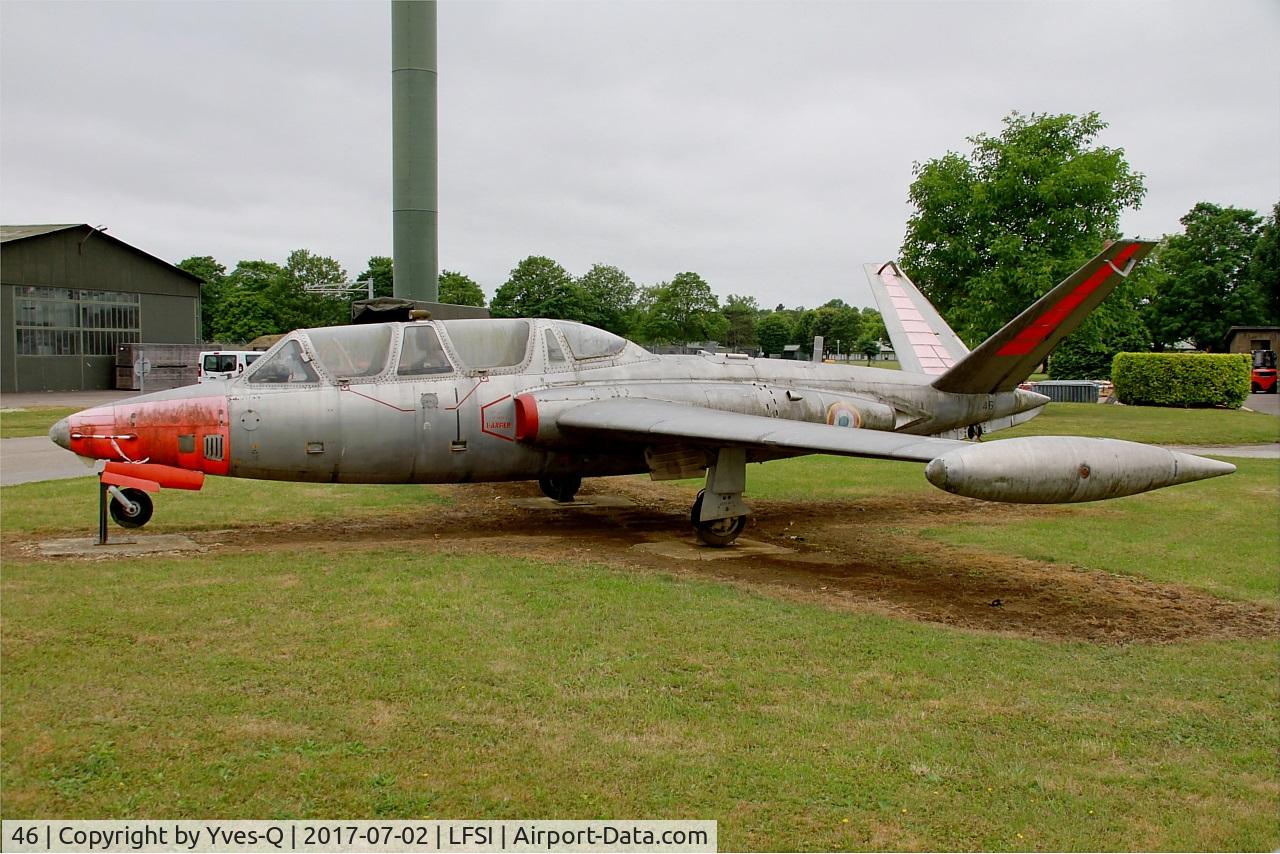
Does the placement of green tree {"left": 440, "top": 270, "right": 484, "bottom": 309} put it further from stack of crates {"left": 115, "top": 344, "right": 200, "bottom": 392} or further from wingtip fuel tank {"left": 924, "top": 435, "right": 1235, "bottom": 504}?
wingtip fuel tank {"left": 924, "top": 435, "right": 1235, "bottom": 504}

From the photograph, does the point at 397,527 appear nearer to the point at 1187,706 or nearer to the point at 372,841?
the point at 372,841

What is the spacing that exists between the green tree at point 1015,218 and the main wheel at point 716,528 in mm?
25945

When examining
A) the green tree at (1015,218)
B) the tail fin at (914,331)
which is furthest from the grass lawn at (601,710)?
the green tree at (1015,218)

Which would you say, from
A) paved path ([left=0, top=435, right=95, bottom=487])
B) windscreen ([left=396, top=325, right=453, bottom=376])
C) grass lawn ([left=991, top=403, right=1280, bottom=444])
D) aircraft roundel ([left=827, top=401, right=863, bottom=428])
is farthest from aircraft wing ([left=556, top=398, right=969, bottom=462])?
grass lawn ([left=991, top=403, right=1280, bottom=444])

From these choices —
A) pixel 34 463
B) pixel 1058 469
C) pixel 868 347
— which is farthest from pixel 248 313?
pixel 1058 469

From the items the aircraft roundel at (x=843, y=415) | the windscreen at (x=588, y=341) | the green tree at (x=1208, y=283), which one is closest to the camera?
the windscreen at (x=588, y=341)

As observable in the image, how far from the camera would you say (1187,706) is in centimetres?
582

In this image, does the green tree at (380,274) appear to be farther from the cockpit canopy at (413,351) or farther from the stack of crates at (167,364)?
the cockpit canopy at (413,351)

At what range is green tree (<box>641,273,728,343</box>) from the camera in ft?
261

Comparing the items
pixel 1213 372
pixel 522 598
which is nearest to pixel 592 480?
pixel 522 598

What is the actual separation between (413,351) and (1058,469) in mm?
6896

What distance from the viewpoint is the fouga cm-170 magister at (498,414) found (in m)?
9.52

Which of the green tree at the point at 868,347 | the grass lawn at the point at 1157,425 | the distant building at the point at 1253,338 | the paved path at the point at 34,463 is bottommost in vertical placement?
the paved path at the point at 34,463

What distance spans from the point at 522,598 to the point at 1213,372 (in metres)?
37.8
